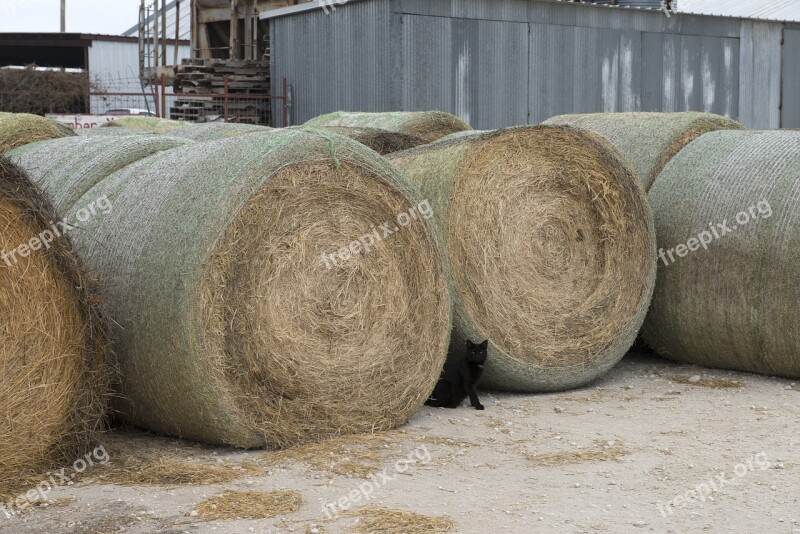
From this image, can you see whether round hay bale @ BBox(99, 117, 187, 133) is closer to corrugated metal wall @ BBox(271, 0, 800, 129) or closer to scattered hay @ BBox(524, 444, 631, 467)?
corrugated metal wall @ BBox(271, 0, 800, 129)

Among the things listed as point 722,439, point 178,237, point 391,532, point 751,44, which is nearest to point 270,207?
point 178,237

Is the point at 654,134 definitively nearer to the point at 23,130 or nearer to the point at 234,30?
the point at 23,130

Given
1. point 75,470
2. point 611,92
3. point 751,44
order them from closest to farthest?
point 75,470 < point 611,92 < point 751,44

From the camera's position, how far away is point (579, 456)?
16.8 feet

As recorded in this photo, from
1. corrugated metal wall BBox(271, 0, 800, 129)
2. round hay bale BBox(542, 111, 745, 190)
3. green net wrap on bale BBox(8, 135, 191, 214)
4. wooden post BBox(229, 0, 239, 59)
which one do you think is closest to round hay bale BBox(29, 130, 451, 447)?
green net wrap on bale BBox(8, 135, 191, 214)

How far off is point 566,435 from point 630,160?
2.82 metres

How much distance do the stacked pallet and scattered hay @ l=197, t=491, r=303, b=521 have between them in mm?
15182

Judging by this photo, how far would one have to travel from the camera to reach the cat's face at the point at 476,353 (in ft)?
20.2


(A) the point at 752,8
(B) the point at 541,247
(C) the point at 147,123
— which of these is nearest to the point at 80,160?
(B) the point at 541,247

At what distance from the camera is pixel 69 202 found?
5.89 meters

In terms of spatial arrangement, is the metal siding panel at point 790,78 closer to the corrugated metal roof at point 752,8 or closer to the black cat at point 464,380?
the corrugated metal roof at point 752,8

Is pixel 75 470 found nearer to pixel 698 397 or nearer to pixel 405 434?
pixel 405 434

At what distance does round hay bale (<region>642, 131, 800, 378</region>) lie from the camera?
669 centimetres

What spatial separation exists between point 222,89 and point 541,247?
1415cm
